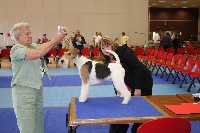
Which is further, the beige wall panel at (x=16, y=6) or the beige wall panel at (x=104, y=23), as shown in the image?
the beige wall panel at (x=104, y=23)

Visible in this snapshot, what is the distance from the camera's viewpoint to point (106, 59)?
322 centimetres

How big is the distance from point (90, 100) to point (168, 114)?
950 mm

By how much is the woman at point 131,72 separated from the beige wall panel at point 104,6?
615 inches

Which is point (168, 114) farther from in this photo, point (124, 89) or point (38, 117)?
point (38, 117)

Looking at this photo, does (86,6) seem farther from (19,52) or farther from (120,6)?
(19,52)

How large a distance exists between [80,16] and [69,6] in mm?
1031

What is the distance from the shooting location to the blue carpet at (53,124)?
418 centimetres

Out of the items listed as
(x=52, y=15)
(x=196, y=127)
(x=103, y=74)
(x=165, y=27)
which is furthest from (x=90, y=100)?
(x=165, y=27)

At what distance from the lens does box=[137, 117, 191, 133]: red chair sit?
1881 millimetres

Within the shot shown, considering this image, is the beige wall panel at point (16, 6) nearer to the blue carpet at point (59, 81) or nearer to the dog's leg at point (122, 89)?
the blue carpet at point (59, 81)

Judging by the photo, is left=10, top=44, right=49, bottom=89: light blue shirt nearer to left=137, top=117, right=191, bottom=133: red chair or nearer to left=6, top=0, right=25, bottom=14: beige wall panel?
left=137, top=117, right=191, bottom=133: red chair

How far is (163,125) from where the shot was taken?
190 cm

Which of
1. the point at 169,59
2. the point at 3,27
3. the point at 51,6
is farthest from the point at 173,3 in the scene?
the point at 169,59

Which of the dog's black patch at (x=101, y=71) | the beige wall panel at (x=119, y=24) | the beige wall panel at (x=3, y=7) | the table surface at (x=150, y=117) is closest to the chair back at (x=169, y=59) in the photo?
the table surface at (x=150, y=117)
